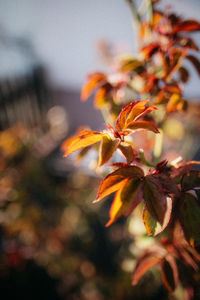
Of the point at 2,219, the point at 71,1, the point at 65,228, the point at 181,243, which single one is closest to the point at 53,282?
the point at 65,228

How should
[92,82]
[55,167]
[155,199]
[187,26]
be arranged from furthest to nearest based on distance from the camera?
[55,167]
[92,82]
[187,26]
[155,199]

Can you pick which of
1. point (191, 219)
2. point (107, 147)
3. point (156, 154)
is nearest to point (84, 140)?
point (107, 147)

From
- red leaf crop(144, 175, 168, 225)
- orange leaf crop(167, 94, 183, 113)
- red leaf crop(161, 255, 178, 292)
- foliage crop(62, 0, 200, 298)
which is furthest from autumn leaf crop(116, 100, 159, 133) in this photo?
red leaf crop(161, 255, 178, 292)

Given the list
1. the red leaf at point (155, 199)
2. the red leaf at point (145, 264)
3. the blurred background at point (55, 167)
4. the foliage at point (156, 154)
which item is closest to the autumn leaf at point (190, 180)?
the foliage at point (156, 154)

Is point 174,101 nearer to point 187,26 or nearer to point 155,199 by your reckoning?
point 187,26

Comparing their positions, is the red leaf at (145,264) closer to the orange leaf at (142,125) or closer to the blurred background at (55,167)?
the blurred background at (55,167)

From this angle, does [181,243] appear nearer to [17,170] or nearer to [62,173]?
[17,170]

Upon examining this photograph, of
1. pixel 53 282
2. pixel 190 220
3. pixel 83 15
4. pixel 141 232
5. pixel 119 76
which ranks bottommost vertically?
pixel 53 282

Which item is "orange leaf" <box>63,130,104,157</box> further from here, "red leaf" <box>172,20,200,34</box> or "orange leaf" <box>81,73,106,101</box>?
"red leaf" <box>172,20,200,34</box>
